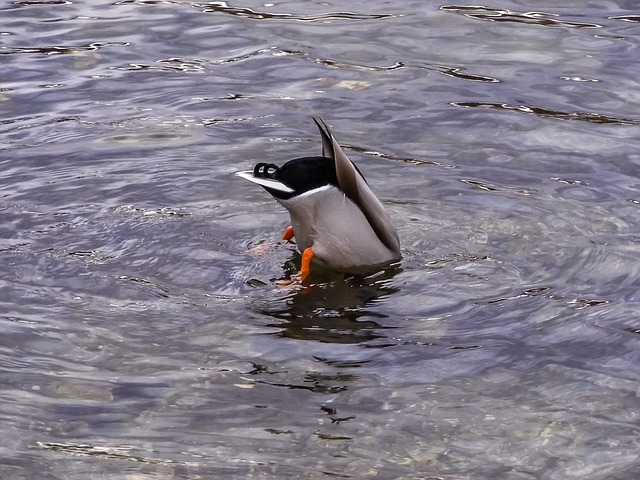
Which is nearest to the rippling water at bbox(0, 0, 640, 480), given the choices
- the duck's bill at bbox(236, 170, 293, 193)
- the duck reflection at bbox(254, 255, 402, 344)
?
the duck reflection at bbox(254, 255, 402, 344)

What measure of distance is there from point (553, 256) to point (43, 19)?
6640 mm

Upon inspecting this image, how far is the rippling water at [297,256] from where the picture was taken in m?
5.39

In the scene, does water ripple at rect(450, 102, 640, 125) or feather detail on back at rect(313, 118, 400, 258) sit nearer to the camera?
feather detail on back at rect(313, 118, 400, 258)

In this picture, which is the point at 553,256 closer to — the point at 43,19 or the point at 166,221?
the point at 166,221

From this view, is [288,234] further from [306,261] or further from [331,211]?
[331,211]

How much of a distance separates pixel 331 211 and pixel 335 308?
22.6 inches

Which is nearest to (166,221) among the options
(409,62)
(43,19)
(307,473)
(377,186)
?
(377,186)

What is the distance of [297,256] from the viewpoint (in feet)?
24.6

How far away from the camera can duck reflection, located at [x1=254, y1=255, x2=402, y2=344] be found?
6391 mm

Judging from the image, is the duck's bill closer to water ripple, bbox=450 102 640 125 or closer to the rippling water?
the rippling water

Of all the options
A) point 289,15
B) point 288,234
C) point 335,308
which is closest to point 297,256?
point 288,234

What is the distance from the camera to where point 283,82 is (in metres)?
10.2

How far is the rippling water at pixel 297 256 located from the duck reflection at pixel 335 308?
0.02 m

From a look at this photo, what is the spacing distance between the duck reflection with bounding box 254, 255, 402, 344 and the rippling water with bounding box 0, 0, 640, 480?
19 millimetres
